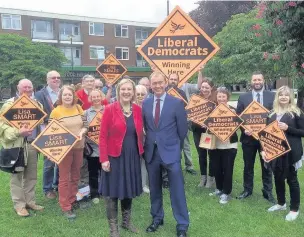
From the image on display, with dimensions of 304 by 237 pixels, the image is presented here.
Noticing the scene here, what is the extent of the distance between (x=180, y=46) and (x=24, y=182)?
342cm

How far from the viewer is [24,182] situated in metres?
5.91

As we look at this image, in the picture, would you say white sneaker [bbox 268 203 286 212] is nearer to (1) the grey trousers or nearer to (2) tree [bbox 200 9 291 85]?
(1) the grey trousers

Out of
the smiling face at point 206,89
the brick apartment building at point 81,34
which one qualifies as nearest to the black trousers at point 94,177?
the smiling face at point 206,89

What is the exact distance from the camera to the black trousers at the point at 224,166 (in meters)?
6.32

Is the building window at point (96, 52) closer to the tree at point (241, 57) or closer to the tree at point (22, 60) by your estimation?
the tree at point (22, 60)

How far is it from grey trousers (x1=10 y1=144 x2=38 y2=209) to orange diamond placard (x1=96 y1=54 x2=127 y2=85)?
12.5 feet

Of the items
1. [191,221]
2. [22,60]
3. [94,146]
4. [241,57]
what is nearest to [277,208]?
[191,221]

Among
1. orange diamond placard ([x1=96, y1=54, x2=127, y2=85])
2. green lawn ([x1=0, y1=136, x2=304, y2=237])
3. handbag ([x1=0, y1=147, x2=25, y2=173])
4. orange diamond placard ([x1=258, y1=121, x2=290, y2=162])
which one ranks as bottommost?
green lawn ([x1=0, y1=136, x2=304, y2=237])

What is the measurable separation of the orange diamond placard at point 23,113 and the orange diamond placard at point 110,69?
12.5ft

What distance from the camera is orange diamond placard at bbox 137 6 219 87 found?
582cm

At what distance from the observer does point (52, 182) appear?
22.8 ft

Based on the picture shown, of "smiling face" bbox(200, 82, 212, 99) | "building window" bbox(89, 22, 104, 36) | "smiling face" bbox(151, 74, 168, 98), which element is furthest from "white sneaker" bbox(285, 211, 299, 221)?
"building window" bbox(89, 22, 104, 36)

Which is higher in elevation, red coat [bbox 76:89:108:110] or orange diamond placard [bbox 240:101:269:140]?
red coat [bbox 76:89:108:110]

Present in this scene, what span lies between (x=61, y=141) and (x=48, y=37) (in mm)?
45080
